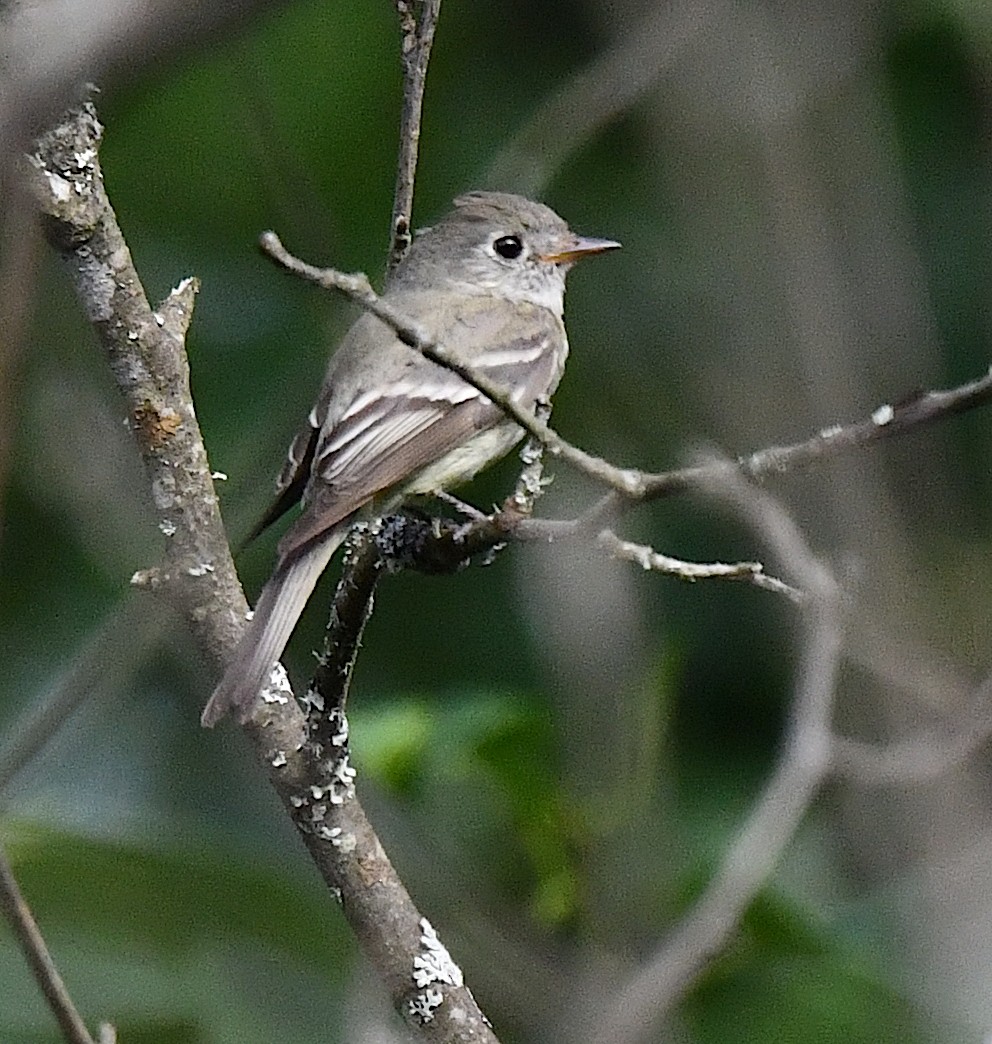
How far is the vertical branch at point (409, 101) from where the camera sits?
267cm

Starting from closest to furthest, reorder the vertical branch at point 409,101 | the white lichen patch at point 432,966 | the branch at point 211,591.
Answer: the branch at point 211,591, the white lichen patch at point 432,966, the vertical branch at point 409,101

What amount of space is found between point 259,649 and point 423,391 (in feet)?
3.82

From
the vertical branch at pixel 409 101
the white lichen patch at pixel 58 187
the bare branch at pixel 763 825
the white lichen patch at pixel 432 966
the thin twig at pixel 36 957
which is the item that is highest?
the vertical branch at pixel 409 101

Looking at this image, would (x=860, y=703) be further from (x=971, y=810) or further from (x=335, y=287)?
(x=335, y=287)

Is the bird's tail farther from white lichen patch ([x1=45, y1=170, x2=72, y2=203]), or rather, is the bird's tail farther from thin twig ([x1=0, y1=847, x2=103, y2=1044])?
white lichen patch ([x1=45, y1=170, x2=72, y2=203])

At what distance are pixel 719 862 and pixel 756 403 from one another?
1.23m

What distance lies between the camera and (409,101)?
8.81 ft

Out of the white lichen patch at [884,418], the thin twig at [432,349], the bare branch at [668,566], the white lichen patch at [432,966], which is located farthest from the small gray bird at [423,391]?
the white lichen patch at [884,418]

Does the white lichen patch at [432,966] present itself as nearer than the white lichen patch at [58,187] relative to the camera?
No

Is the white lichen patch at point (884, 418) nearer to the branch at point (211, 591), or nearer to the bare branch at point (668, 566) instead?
the bare branch at point (668, 566)

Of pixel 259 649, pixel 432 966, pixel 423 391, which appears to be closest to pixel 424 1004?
pixel 432 966

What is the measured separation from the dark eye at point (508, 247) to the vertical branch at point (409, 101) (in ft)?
3.81

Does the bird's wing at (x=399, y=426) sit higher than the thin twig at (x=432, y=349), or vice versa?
the bird's wing at (x=399, y=426)

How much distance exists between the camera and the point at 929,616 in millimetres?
3910
